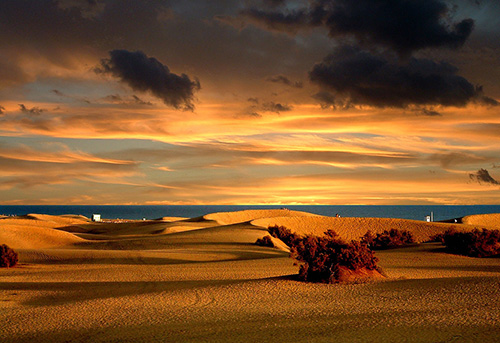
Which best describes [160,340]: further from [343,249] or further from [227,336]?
[343,249]

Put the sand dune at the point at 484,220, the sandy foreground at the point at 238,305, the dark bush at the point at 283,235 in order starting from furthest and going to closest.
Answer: the sand dune at the point at 484,220 → the dark bush at the point at 283,235 → the sandy foreground at the point at 238,305

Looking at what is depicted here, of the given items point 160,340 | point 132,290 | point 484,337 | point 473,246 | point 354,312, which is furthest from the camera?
point 473,246

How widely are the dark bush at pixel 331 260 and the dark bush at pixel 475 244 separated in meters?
12.8

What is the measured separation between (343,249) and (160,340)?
298 inches

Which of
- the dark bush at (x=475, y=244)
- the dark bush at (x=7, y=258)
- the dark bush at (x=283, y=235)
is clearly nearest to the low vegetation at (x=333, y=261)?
the dark bush at (x=7, y=258)

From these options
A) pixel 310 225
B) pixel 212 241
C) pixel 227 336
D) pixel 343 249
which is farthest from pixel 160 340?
pixel 310 225

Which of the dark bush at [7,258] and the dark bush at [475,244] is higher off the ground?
the dark bush at [475,244]

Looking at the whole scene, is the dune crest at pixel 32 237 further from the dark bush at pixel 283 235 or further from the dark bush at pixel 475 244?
the dark bush at pixel 475 244

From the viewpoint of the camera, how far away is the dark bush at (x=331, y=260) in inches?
548

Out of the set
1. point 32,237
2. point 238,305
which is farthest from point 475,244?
point 32,237

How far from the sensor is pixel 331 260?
14.3 metres

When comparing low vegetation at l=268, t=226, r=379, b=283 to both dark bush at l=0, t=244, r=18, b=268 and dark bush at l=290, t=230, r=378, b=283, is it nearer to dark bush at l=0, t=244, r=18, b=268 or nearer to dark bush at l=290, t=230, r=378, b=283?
dark bush at l=290, t=230, r=378, b=283

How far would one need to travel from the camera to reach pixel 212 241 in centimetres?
3262

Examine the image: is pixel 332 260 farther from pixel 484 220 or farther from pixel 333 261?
pixel 484 220
